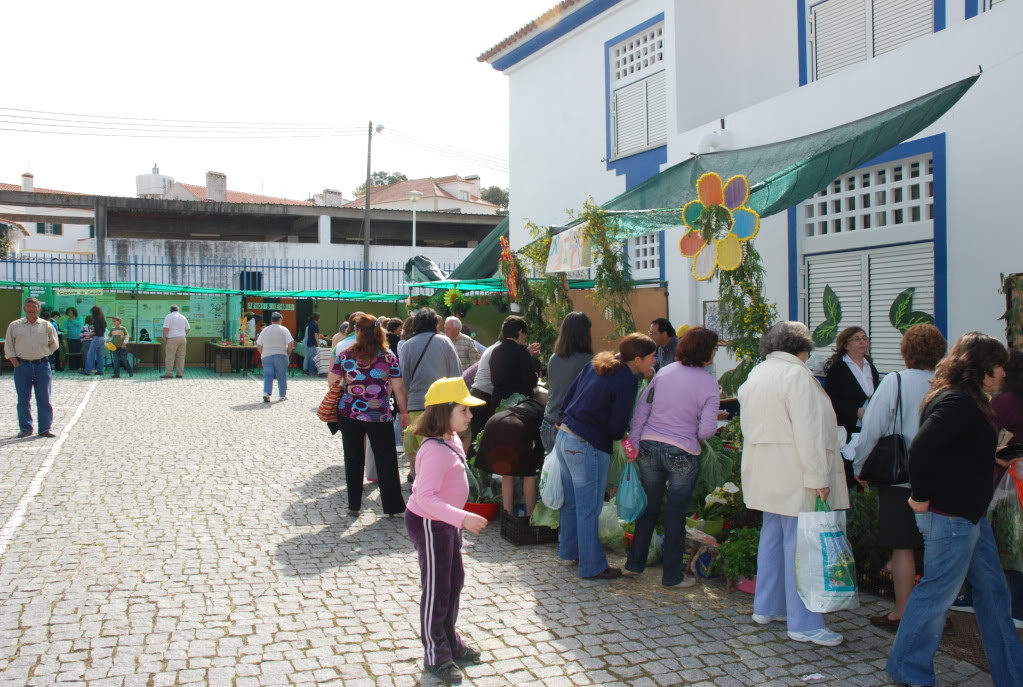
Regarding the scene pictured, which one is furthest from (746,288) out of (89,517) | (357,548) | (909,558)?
(89,517)

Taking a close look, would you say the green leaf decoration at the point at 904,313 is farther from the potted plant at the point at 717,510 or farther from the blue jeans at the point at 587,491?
the blue jeans at the point at 587,491

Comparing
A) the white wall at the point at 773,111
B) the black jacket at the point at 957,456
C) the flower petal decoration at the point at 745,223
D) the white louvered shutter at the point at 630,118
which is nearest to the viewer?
the black jacket at the point at 957,456

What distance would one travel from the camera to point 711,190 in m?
6.89

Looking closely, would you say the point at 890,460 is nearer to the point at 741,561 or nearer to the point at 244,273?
the point at 741,561

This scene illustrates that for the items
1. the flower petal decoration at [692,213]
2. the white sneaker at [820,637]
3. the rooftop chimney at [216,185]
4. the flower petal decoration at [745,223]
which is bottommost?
the white sneaker at [820,637]

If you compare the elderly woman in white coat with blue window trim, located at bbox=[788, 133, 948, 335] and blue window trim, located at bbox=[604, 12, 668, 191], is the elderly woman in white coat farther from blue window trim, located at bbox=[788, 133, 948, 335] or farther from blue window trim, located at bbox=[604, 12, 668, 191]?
blue window trim, located at bbox=[604, 12, 668, 191]

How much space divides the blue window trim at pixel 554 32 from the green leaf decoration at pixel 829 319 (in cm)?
608

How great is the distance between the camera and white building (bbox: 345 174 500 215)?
5556cm

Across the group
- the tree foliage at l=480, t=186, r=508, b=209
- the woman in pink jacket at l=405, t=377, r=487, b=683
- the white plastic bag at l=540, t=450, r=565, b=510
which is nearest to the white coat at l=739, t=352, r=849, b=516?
the white plastic bag at l=540, t=450, r=565, b=510

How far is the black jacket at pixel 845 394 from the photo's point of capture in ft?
20.5

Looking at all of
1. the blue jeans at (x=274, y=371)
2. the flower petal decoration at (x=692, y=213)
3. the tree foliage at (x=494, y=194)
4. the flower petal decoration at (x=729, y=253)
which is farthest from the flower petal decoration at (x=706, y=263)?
the tree foliage at (x=494, y=194)

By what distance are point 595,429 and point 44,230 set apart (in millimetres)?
68151

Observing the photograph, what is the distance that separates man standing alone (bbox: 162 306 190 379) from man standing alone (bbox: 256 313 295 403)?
4859mm

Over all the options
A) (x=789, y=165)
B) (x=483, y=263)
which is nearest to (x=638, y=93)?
(x=789, y=165)
